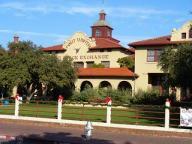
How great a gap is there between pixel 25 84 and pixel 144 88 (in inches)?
548

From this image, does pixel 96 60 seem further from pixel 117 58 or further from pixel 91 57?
pixel 117 58

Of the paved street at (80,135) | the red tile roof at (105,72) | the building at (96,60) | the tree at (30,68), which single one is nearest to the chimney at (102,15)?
the building at (96,60)

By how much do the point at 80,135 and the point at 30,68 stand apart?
30885mm

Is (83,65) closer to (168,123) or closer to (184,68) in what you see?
(184,68)

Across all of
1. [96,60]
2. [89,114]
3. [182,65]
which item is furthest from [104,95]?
[89,114]

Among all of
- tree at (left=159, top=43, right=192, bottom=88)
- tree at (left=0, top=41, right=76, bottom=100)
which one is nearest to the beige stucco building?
tree at (left=0, top=41, right=76, bottom=100)

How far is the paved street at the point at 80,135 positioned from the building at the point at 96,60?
31.7 metres

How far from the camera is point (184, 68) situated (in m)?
33.5

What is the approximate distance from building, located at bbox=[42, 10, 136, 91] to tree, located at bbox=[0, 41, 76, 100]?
24.5ft

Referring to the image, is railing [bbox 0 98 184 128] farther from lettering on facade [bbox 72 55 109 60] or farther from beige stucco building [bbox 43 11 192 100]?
lettering on facade [bbox 72 55 109 60]

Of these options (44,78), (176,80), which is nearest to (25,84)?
(44,78)

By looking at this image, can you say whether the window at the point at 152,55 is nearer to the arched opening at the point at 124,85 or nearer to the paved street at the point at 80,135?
the arched opening at the point at 124,85

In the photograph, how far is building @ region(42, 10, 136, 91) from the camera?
5781cm

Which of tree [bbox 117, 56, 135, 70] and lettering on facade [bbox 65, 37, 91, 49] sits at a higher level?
lettering on facade [bbox 65, 37, 91, 49]
